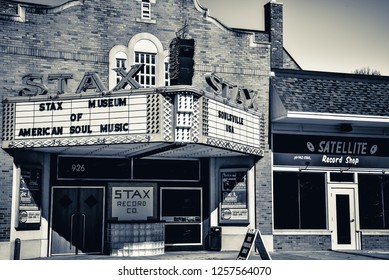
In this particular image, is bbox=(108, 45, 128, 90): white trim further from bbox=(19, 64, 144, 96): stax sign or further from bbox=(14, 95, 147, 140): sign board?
bbox=(14, 95, 147, 140): sign board

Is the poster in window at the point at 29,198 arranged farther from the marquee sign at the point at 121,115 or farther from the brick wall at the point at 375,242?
the brick wall at the point at 375,242

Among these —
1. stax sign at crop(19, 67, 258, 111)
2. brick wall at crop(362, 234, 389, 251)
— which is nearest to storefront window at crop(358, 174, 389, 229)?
brick wall at crop(362, 234, 389, 251)

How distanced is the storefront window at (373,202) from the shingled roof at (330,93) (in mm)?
2425

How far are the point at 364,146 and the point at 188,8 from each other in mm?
7753

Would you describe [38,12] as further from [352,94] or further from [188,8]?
[352,94]

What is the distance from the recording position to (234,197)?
1788 centimetres

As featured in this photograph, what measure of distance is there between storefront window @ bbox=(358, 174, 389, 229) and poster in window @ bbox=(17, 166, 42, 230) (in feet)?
35.2

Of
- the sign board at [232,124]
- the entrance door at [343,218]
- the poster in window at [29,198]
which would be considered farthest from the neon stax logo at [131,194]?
the entrance door at [343,218]

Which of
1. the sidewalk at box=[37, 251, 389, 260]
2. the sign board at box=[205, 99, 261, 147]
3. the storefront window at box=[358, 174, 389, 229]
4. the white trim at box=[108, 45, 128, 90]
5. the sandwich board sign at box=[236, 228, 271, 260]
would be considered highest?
the white trim at box=[108, 45, 128, 90]

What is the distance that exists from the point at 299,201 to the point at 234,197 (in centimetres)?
232

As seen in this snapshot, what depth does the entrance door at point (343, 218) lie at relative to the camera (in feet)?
61.5

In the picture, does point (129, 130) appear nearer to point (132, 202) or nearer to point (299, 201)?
point (132, 202)

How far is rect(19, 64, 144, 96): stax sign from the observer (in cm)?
1409
